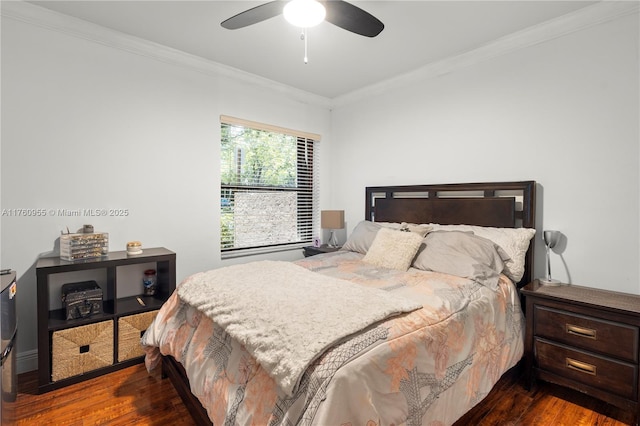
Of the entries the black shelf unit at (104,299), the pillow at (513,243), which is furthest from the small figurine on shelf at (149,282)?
the pillow at (513,243)

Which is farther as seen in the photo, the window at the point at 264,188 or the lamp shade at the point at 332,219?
the lamp shade at the point at 332,219

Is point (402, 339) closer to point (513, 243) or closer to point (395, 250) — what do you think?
point (395, 250)

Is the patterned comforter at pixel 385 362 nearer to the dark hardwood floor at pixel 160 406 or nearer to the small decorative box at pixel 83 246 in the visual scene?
the dark hardwood floor at pixel 160 406

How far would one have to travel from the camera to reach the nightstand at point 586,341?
1.79 m

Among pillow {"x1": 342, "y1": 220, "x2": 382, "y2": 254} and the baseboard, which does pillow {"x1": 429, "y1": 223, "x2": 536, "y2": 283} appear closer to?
pillow {"x1": 342, "y1": 220, "x2": 382, "y2": 254}

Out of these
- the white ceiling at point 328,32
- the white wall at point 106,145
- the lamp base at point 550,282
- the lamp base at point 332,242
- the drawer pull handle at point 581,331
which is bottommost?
the drawer pull handle at point 581,331

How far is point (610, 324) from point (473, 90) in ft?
6.83

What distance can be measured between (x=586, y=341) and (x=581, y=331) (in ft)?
0.19

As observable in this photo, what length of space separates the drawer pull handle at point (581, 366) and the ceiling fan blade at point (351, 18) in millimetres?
2364

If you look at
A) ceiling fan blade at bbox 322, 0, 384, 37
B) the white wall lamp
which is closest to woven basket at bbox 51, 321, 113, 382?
ceiling fan blade at bbox 322, 0, 384, 37

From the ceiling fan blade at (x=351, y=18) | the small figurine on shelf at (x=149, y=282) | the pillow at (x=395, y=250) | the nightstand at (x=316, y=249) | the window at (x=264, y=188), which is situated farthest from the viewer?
the nightstand at (x=316, y=249)

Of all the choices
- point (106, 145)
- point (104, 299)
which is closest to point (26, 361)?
point (104, 299)

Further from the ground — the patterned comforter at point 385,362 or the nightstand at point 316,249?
the nightstand at point 316,249

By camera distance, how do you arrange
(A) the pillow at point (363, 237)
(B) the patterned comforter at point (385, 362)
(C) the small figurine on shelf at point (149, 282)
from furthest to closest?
(A) the pillow at point (363, 237) → (C) the small figurine on shelf at point (149, 282) → (B) the patterned comforter at point (385, 362)
